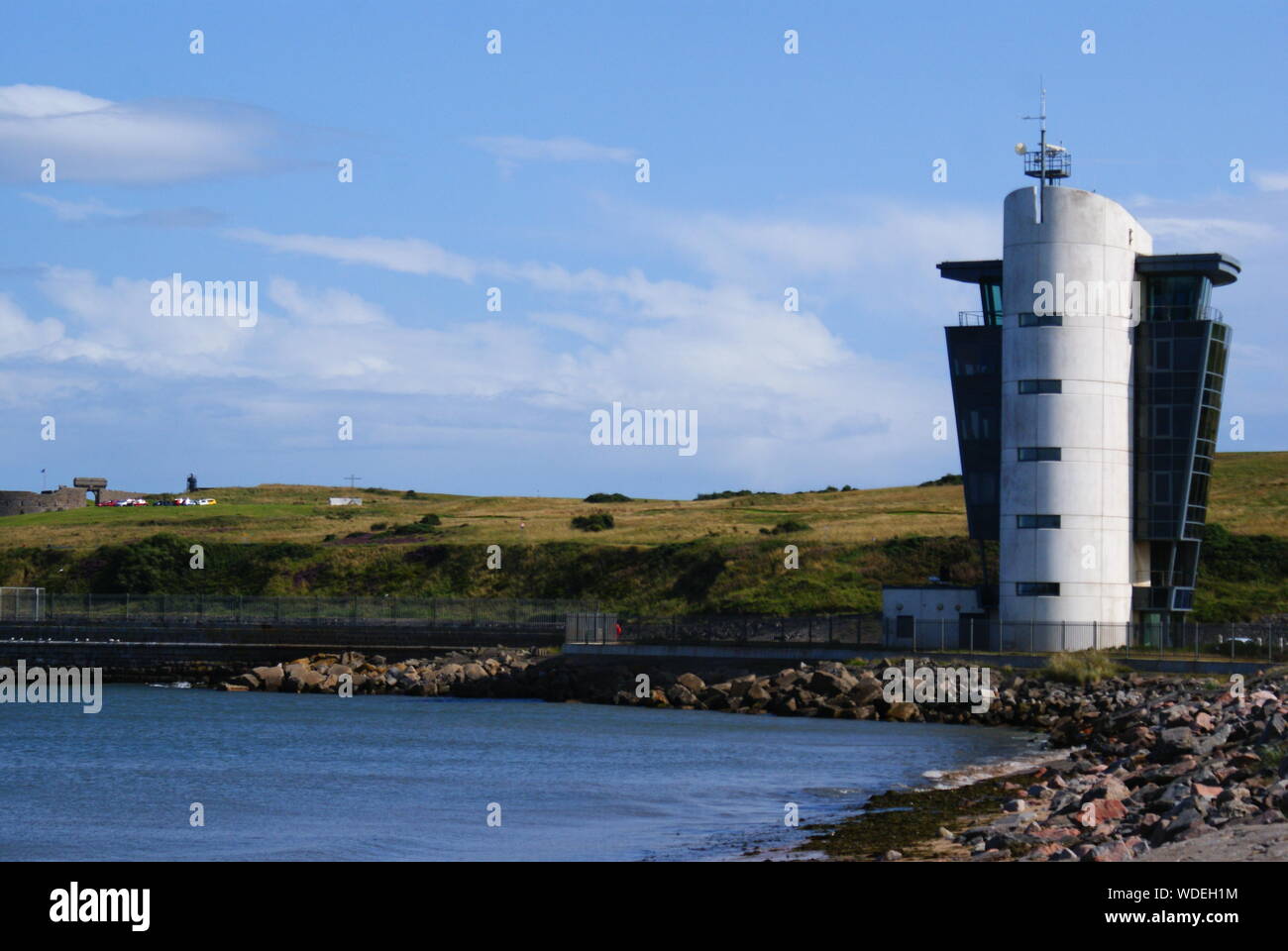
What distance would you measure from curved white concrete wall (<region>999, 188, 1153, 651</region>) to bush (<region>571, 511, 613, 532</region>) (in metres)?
61.0

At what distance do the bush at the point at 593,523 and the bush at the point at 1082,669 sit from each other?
64680 millimetres

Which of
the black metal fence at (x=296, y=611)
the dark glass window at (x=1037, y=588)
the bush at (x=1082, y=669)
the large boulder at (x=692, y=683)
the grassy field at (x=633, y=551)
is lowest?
the large boulder at (x=692, y=683)

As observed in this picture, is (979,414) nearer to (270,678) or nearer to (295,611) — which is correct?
(270,678)

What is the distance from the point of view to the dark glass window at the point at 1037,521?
59062 mm

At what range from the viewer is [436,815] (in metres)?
31.4

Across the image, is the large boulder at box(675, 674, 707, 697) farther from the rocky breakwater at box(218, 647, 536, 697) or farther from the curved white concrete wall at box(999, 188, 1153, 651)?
the curved white concrete wall at box(999, 188, 1153, 651)

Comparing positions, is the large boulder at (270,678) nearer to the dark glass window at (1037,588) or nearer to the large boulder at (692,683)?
the large boulder at (692,683)

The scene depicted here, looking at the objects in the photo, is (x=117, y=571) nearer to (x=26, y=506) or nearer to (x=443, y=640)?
(x=443, y=640)

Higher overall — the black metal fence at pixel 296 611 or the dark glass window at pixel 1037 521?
the dark glass window at pixel 1037 521

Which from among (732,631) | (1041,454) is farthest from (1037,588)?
(732,631)

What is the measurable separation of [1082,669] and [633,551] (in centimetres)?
5324

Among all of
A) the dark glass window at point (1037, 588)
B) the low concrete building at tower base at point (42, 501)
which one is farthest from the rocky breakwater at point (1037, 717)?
the low concrete building at tower base at point (42, 501)

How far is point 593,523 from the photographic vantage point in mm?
119250
